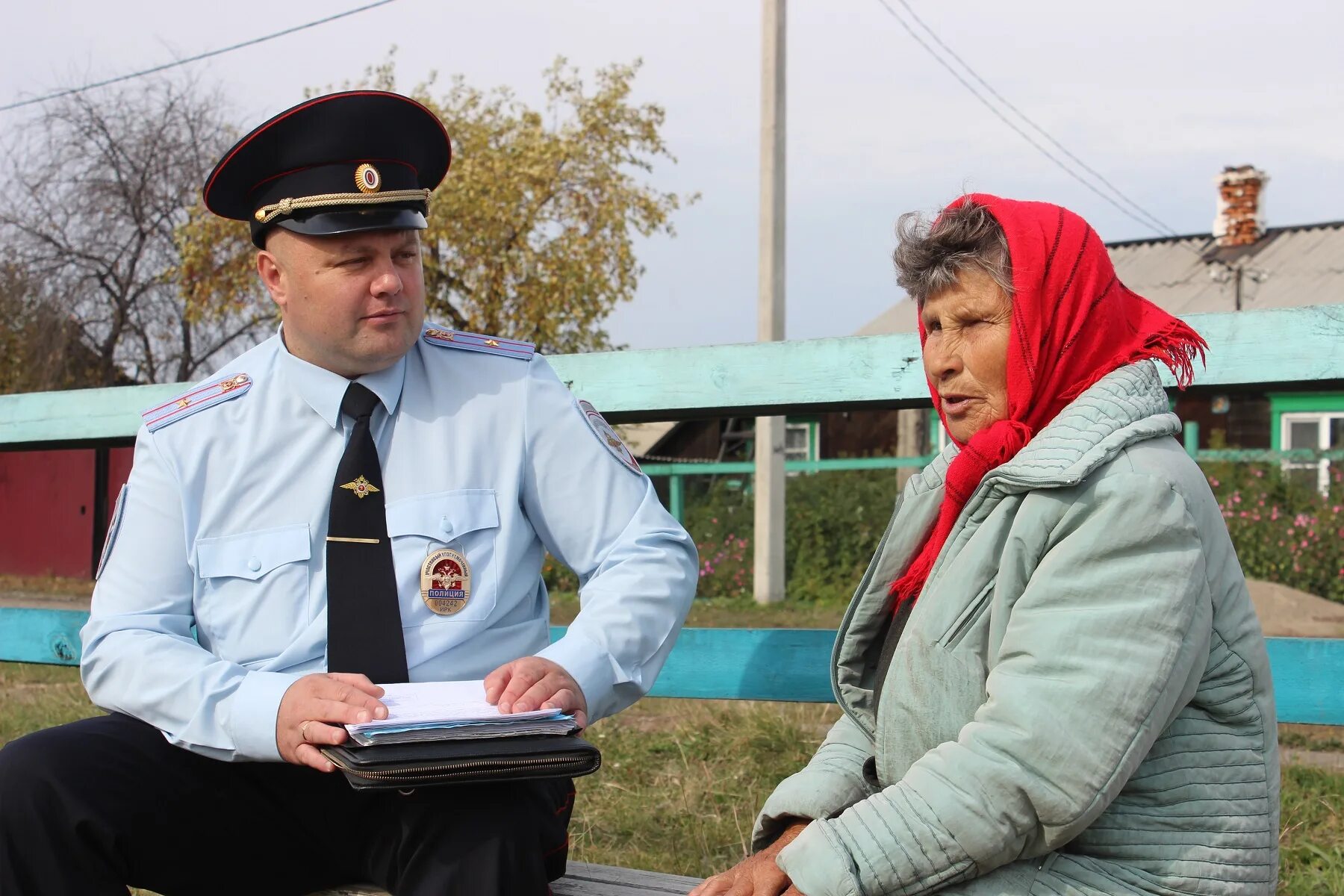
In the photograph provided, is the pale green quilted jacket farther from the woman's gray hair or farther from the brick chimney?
the brick chimney

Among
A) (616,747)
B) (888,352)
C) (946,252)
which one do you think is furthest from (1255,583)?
(946,252)

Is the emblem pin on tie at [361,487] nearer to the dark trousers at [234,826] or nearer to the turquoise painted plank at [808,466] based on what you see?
the dark trousers at [234,826]

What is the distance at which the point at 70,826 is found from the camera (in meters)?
1.99

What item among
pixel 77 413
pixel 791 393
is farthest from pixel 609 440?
pixel 77 413

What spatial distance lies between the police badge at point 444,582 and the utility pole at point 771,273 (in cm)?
990

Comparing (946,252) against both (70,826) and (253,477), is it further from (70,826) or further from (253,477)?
(70,826)

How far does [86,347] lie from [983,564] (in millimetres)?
19748

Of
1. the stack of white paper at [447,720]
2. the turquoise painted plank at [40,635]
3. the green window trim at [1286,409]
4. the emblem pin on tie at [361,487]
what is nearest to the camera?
the stack of white paper at [447,720]

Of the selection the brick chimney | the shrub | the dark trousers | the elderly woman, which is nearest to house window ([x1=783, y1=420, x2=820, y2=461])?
the brick chimney

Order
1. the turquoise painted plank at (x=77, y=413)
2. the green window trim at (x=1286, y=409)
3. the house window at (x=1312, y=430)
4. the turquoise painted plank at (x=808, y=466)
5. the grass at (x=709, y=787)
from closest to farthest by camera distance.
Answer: the grass at (x=709, y=787) < the turquoise painted plank at (x=77, y=413) < the turquoise painted plank at (x=808, y=466) < the green window trim at (x=1286, y=409) < the house window at (x=1312, y=430)

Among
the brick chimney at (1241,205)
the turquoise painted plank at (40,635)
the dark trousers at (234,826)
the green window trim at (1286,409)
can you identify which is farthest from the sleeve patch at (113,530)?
the brick chimney at (1241,205)

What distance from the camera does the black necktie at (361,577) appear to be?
7.25 ft

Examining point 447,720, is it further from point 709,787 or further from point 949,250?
point 709,787

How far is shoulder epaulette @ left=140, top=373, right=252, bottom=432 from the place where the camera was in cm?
242
